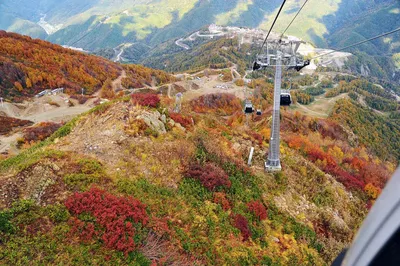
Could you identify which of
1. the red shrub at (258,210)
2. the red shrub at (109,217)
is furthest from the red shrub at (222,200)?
the red shrub at (109,217)

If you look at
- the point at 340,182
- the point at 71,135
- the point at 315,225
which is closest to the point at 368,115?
the point at 340,182

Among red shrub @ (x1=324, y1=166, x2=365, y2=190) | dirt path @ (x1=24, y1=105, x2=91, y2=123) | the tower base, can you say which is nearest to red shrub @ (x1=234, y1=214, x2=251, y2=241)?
the tower base

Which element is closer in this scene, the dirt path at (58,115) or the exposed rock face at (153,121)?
the exposed rock face at (153,121)

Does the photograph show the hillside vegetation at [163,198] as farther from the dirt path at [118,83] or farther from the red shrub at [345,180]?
the dirt path at [118,83]

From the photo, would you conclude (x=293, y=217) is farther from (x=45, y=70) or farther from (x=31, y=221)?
(x=45, y=70)

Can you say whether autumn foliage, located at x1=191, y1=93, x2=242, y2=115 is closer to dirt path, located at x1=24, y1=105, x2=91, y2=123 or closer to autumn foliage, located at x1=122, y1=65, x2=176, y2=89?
dirt path, located at x1=24, y1=105, x2=91, y2=123

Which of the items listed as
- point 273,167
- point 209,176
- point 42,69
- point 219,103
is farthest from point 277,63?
point 42,69
